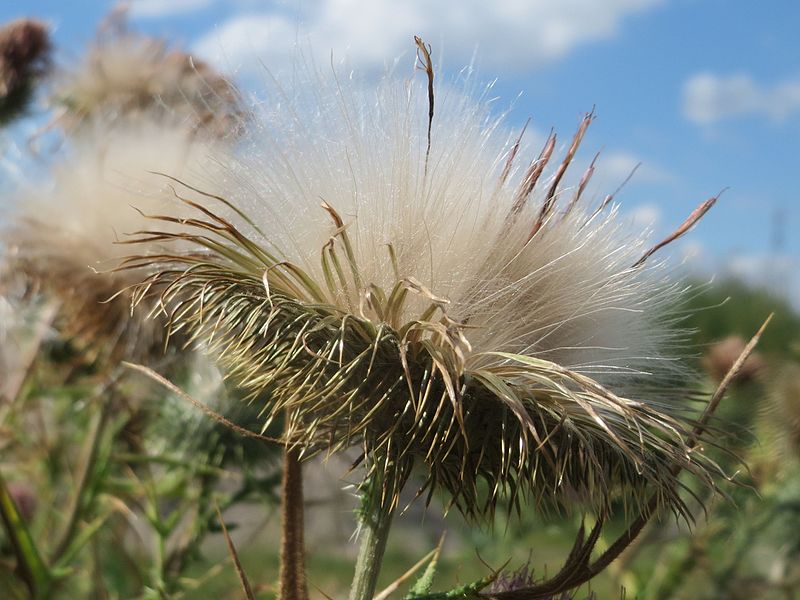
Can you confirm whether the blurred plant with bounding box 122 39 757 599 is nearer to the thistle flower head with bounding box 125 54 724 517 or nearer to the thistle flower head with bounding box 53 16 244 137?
the thistle flower head with bounding box 125 54 724 517

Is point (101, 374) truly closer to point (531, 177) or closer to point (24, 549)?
point (24, 549)

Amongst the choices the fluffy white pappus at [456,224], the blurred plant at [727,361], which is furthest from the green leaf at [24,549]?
the blurred plant at [727,361]

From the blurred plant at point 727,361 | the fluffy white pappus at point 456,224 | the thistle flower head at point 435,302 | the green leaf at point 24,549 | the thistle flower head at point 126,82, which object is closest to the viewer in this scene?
the thistle flower head at point 435,302

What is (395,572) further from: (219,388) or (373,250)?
(373,250)

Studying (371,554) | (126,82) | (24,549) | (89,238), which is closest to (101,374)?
(89,238)

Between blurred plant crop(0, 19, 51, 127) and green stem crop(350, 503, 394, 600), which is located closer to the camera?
green stem crop(350, 503, 394, 600)

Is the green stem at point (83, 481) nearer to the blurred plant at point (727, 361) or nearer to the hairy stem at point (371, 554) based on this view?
the hairy stem at point (371, 554)

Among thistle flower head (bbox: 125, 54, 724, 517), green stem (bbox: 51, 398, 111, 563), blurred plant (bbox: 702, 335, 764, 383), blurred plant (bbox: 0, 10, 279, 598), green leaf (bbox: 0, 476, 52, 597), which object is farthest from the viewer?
blurred plant (bbox: 702, 335, 764, 383)

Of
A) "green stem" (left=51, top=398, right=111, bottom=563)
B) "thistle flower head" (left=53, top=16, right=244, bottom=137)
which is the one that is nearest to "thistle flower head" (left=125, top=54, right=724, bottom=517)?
"green stem" (left=51, top=398, right=111, bottom=563)
